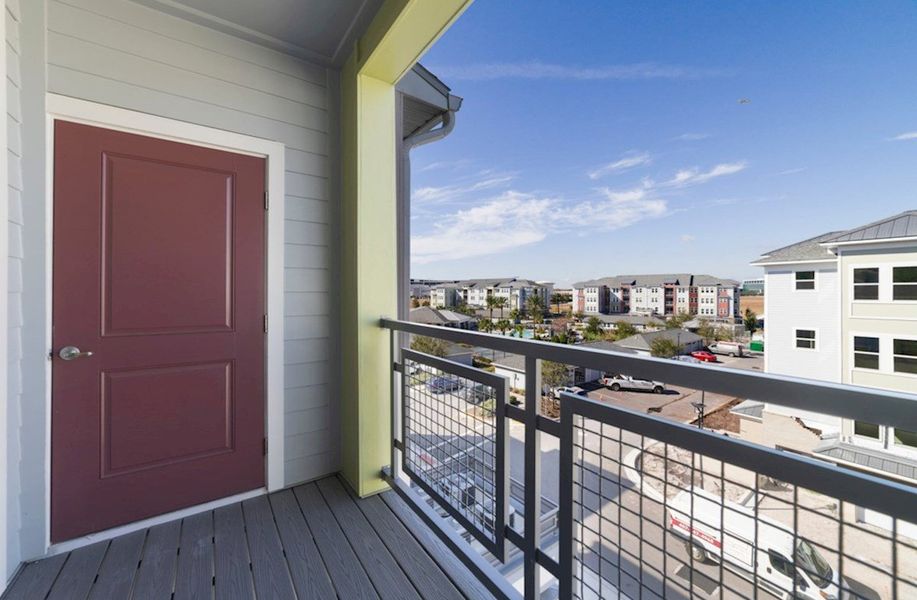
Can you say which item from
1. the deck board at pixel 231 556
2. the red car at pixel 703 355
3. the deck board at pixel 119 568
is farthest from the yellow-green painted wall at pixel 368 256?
the red car at pixel 703 355

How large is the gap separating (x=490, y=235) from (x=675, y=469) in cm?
300

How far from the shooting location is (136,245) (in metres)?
1.80

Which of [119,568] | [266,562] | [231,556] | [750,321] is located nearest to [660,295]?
[750,321]

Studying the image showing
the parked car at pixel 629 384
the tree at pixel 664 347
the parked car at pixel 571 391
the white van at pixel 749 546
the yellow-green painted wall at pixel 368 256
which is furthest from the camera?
the yellow-green painted wall at pixel 368 256

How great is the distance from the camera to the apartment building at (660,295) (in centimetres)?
183

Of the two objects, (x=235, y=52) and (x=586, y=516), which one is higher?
(x=235, y=52)

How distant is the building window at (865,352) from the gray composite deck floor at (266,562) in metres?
1.55

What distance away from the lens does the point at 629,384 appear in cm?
111

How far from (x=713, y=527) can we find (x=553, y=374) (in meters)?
0.55

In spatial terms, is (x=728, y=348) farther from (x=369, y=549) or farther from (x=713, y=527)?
(x=369, y=549)

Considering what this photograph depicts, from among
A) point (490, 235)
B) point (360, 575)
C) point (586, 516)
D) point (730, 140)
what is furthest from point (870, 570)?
point (490, 235)

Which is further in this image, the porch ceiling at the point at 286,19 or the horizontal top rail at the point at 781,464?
the porch ceiling at the point at 286,19

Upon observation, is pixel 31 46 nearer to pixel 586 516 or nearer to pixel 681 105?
pixel 586 516

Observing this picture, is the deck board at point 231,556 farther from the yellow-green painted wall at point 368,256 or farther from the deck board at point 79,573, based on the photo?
the yellow-green painted wall at point 368,256
